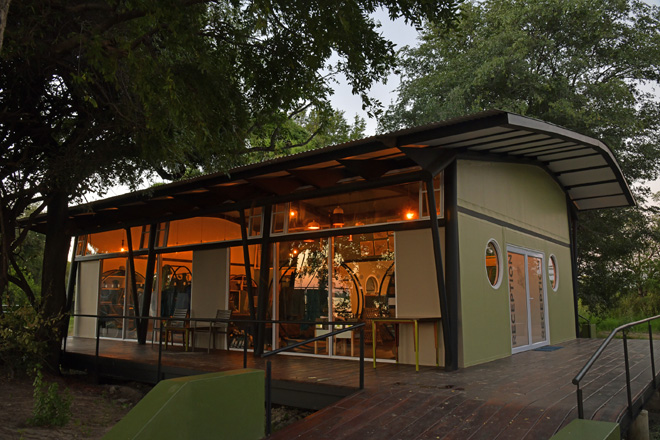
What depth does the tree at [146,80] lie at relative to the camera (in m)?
5.88

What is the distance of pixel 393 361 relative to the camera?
807 centimetres

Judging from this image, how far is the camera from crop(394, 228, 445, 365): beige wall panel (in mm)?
7820

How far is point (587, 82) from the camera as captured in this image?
17312 mm

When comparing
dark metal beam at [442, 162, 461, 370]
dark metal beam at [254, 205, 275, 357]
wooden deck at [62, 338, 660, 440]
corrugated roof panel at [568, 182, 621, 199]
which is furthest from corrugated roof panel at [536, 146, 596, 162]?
dark metal beam at [254, 205, 275, 357]

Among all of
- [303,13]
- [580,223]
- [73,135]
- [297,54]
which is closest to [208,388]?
[303,13]

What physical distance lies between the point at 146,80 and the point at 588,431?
17.9 feet

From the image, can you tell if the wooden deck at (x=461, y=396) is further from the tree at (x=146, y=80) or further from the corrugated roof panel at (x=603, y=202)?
the corrugated roof panel at (x=603, y=202)

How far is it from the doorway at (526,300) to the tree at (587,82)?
7.01m

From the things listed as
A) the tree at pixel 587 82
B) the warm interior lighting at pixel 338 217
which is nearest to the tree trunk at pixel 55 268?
the warm interior lighting at pixel 338 217

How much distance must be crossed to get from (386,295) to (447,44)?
12782 mm

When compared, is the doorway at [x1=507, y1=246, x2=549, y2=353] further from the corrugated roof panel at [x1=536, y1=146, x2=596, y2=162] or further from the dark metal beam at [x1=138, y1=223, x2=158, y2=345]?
the dark metal beam at [x1=138, y1=223, x2=158, y2=345]

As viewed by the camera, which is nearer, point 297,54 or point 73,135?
point 297,54

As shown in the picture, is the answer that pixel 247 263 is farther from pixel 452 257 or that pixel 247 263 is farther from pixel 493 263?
pixel 493 263

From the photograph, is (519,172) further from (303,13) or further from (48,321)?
(48,321)
